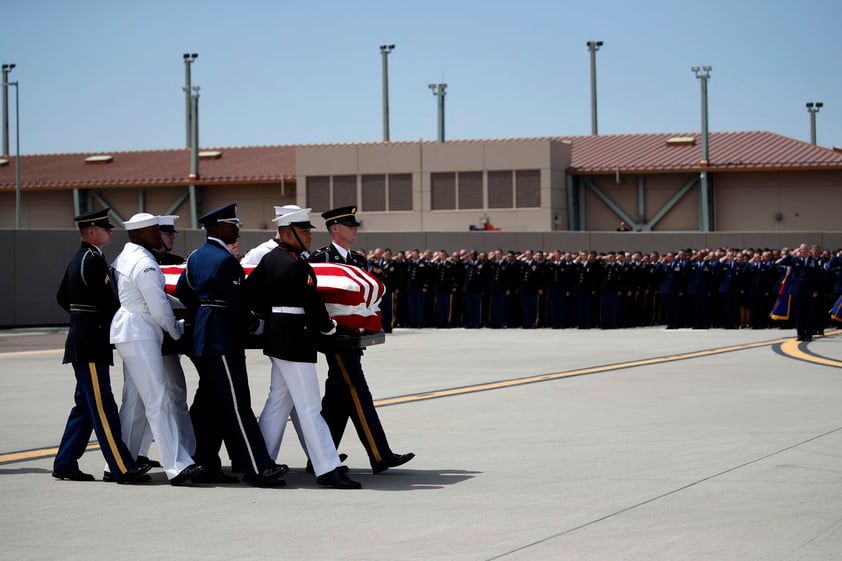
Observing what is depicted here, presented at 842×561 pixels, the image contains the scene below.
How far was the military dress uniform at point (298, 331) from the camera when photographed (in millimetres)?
8102

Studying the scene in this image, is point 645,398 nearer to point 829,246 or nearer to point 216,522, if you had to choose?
point 216,522

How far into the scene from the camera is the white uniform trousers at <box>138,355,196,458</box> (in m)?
8.62

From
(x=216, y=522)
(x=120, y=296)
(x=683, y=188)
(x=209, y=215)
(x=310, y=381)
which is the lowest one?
(x=216, y=522)

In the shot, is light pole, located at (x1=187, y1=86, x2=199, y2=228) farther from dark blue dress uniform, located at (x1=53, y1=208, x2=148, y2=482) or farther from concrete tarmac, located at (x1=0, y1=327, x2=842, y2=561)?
dark blue dress uniform, located at (x1=53, y1=208, x2=148, y2=482)

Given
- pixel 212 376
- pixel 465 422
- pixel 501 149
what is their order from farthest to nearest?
pixel 501 149 → pixel 465 422 → pixel 212 376

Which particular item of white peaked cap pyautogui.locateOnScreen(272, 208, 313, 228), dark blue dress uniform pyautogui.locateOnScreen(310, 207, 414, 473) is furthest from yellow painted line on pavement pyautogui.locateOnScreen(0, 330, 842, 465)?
white peaked cap pyautogui.locateOnScreen(272, 208, 313, 228)

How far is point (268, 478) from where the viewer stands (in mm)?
8047

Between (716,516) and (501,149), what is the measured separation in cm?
4168

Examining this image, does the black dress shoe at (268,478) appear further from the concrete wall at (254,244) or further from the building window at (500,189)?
the building window at (500,189)

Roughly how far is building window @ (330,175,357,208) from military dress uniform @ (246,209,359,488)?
41.5 metres

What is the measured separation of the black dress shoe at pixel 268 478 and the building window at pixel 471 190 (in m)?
40.4

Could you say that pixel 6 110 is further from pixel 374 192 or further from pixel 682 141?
pixel 682 141

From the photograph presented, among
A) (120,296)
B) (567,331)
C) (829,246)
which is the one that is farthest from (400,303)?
(120,296)

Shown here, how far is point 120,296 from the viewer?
8336 mm
